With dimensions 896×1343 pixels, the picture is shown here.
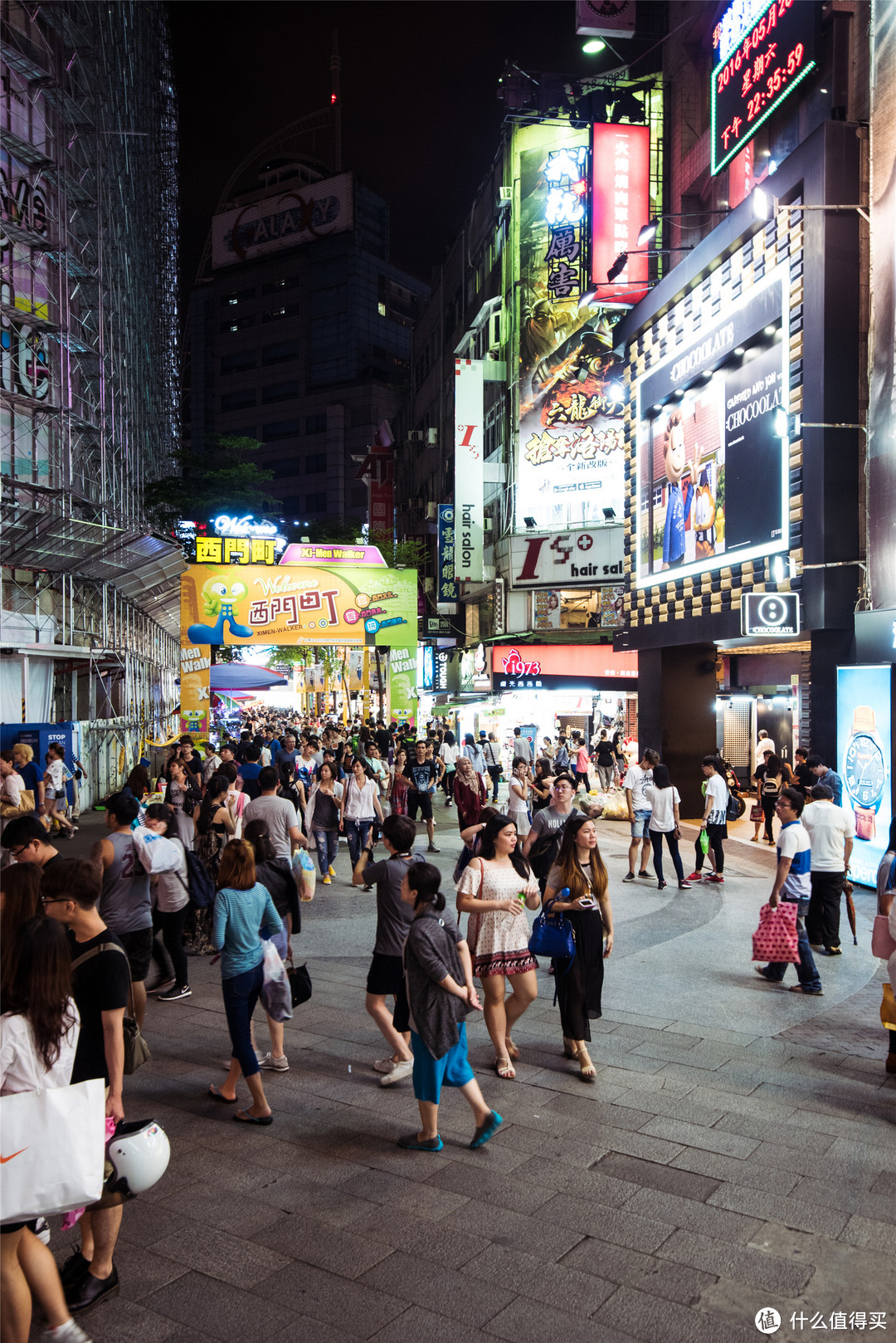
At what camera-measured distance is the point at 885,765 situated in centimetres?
1142

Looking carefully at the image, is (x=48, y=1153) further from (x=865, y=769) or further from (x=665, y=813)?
(x=865, y=769)

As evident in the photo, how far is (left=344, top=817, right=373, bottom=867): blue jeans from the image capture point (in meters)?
12.7

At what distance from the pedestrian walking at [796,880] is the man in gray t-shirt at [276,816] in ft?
13.5

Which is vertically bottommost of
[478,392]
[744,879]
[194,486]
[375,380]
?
[744,879]

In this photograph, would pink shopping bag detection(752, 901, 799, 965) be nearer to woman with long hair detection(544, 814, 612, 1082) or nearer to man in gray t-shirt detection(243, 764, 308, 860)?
woman with long hair detection(544, 814, 612, 1082)

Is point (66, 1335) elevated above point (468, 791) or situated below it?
below

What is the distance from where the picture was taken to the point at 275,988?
5.77m

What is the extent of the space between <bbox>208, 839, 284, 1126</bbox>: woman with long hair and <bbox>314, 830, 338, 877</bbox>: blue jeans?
7270mm

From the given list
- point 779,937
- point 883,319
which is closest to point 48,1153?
point 779,937

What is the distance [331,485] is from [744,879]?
74.7m

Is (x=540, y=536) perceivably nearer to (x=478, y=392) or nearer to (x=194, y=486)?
(x=478, y=392)

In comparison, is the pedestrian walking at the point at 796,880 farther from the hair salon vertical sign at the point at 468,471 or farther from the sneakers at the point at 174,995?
the hair salon vertical sign at the point at 468,471

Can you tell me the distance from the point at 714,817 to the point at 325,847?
5.20 metres

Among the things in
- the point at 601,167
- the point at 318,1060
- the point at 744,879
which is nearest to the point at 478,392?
the point at 601,167
